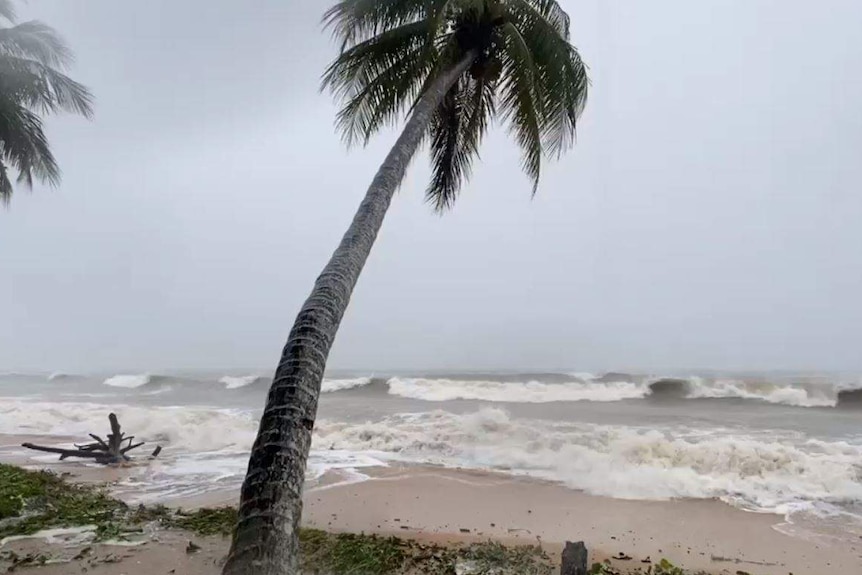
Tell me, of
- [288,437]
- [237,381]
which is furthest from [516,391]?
[288,437]

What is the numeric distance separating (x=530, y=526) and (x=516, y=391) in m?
20.6

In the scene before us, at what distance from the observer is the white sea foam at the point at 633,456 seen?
32.1ft

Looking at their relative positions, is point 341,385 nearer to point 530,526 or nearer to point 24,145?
point 24,145

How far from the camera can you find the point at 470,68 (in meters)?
7.11

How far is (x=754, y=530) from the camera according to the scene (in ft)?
24.9

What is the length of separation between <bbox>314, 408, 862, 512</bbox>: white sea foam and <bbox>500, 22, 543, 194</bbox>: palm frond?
6.22 m

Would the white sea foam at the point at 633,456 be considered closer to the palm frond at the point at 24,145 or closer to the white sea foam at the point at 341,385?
the palm frond at the point at 24,145

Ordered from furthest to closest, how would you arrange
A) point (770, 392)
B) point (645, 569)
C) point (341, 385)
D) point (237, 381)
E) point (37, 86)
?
point (237, 381), point (341, 385), point (770, 392), point (37, 86), point (645, 569)

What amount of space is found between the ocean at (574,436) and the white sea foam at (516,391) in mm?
108

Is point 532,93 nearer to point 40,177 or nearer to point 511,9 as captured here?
point 511,9

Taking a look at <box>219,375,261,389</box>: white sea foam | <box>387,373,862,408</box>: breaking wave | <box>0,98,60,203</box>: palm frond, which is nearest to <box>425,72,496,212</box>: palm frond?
<box>0,98,60,203</box>: palm frond

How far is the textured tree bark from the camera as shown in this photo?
7.89 ft

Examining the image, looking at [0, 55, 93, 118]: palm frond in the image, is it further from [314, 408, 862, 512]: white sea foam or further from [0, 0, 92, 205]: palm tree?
[314, 408, 862, 512]: white sea foam

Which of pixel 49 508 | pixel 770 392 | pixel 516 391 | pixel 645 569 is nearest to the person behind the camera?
pixel 645 569
